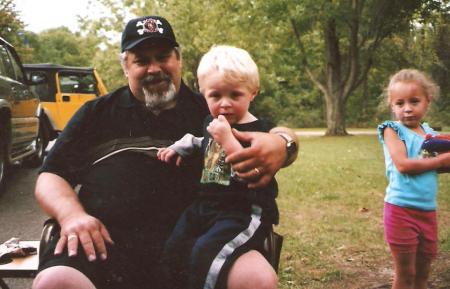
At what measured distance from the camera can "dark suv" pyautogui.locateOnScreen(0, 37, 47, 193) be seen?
21.2 ft

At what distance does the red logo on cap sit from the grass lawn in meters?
2.29

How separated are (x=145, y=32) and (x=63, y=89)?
35.5 ft

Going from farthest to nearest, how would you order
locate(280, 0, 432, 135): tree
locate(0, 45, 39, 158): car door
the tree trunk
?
the tree trunk → locate(280, 0, 432, 135): tree → locate(0, 45, 39, 158): car door

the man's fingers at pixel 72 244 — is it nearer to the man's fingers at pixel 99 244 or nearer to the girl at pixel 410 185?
the man's fingers at pixel 99 244

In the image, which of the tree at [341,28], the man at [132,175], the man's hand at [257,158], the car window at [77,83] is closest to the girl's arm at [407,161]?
the man at [132,175]

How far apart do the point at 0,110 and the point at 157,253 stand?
4.70 meters

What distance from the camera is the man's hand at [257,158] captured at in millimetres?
2035

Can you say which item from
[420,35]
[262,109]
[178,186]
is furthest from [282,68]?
[178,186]

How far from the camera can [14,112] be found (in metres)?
6.82

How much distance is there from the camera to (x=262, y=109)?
44.2 m

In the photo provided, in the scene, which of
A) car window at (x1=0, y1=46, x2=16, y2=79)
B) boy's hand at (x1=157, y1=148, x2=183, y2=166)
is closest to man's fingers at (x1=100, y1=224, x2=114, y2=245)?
boy's hand at (x1=157, y1=148, x2=183, y2=166)

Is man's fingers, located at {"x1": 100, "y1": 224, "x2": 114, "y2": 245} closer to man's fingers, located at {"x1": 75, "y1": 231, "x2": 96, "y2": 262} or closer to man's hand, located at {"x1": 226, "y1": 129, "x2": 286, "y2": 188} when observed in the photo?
man's fingers, located at {"x1": 75, "y1": 231, "x2": 96, "y2": 262}

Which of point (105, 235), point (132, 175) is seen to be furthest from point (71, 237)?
point (132, 175)

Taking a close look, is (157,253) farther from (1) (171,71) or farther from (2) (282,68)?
(2) (282,68)
